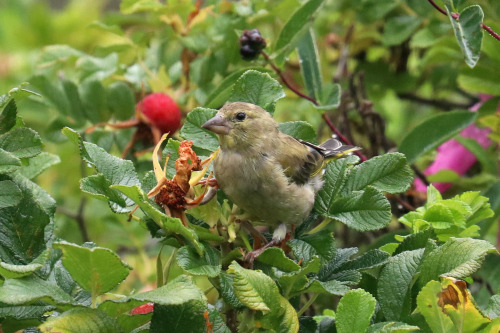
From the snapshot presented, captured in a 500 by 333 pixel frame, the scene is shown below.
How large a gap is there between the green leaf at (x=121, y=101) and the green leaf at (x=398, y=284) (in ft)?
2.96

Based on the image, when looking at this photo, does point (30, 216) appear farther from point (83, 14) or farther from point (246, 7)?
point (83, 14)

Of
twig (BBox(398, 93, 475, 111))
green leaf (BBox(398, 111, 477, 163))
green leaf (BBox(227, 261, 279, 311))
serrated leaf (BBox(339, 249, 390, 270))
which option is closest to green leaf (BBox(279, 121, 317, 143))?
serrated leaf (BBox(339, 249, 390, 270))

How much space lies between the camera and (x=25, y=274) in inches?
32.6

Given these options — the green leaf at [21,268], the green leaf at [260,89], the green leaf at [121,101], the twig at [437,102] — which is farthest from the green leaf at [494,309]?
A: the twig at [437,102]

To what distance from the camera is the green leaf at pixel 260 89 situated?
1146 mm

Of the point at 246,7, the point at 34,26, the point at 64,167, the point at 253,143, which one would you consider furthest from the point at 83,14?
the point at 253,143

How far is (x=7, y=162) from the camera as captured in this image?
3.00ft

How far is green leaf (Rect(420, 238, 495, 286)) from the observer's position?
0.90 m

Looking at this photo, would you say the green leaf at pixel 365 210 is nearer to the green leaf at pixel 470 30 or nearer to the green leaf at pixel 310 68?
the green leaf at pixel 470 30

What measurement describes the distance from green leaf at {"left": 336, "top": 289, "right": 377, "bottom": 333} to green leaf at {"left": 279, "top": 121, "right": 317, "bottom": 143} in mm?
356

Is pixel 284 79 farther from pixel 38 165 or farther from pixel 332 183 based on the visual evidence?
pixel 38 165

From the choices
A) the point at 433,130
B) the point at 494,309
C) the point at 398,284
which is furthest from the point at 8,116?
the point at 433,130

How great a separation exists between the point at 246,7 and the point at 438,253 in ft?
3.03

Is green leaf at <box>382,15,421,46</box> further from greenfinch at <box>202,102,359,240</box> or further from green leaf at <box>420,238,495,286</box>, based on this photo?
green leaf at <box>420,238,495,286</box>
